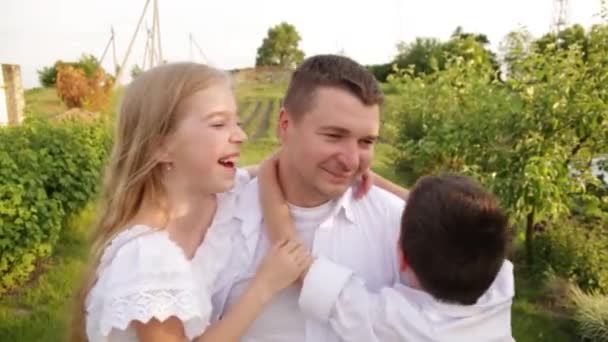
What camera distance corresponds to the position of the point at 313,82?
170 cm

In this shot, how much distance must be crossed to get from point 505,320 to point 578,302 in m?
3.48

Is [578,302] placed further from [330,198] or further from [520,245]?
[330,198]

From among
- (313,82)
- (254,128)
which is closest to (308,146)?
(313,82)

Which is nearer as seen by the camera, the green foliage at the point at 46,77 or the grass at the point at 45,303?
the grass at the point at 45,303

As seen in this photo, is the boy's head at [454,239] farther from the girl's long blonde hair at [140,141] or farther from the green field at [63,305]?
the green field at [63,305]

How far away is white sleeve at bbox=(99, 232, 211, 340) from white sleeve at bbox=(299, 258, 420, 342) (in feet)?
0.95

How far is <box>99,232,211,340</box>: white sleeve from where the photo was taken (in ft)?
4.53

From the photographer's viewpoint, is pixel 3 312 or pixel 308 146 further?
pixel 3 312

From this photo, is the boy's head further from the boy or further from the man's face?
the man's face

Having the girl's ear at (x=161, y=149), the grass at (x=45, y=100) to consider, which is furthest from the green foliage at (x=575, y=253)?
the grass at (x=45, y=100)

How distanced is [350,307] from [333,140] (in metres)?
0.45

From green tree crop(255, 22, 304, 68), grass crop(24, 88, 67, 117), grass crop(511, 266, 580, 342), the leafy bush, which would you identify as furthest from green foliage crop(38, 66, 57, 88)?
grass crop(511, 266, 580, 342)

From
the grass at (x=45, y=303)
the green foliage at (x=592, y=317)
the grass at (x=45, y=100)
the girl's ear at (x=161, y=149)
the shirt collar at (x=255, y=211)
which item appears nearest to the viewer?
the girl's ear at (x=161, y=149)

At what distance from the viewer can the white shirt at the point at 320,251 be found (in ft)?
5.51
